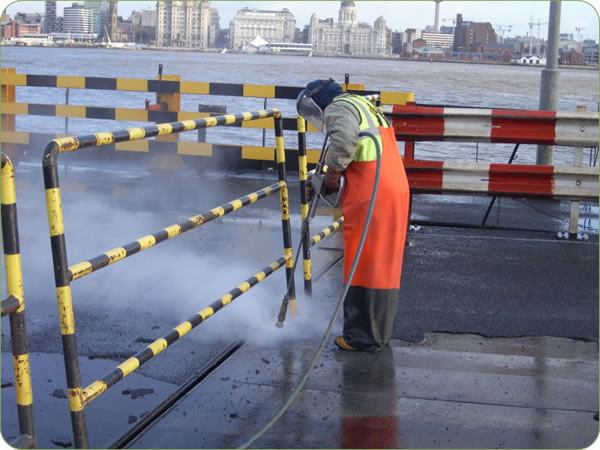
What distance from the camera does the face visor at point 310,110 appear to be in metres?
5.34

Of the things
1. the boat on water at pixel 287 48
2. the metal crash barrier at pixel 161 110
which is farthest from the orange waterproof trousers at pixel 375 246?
the boat on water at pixel 287 48

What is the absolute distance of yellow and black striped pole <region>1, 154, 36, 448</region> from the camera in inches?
125

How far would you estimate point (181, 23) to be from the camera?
137 meters

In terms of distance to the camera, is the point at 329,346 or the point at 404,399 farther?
the point at 329,346

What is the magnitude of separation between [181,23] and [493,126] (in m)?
133

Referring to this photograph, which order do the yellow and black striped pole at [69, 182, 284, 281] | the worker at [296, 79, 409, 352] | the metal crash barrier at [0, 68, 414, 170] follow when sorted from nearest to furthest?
the yellow and black striped pole at [69, 182, 284, 281], the worker at [296, 79, 409, 352], the metal crash barrier at [0, 68, 414, 170]

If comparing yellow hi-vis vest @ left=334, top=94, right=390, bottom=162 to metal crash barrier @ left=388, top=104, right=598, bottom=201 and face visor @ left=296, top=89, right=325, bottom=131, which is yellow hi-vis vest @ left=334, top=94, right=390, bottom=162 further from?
metal crash barrier @ left=388, top=104, right=598, bottom=201

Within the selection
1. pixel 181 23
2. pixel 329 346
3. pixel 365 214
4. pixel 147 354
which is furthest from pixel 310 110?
pixel 181 23

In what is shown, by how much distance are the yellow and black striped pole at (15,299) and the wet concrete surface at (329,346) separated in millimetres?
718

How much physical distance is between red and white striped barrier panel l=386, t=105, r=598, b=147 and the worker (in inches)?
124

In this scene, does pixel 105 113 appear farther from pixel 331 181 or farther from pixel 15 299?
pixel 15 299

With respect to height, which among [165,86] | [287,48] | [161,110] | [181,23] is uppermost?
[181,23]

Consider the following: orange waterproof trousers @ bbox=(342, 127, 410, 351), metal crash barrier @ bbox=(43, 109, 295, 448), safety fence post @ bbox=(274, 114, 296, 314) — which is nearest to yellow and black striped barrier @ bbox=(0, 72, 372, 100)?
safety fence post @ bbox=(274, 114, 296, 314)

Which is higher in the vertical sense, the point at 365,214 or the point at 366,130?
the point at 366,130
